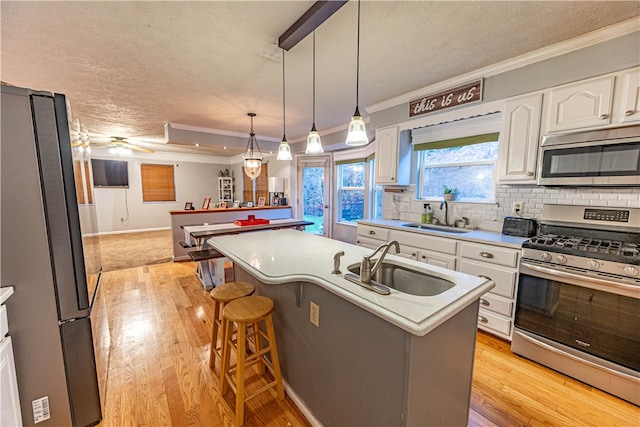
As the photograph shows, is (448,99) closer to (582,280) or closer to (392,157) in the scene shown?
(392,157)

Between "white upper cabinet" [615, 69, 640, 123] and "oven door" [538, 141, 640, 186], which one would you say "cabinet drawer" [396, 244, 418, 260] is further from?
"white upper cabinet" [615, 69, 640, 123]

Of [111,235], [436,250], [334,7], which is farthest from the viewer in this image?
[111,235]

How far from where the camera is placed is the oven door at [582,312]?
162 centimetres

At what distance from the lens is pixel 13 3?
1.52m

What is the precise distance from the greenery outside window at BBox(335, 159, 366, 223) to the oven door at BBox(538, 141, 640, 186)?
9.39ft

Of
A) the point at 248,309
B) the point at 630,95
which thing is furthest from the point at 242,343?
the point at 630,95

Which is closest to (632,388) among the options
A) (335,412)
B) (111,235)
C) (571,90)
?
(335,412)

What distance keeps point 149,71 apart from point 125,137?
13.6 ft

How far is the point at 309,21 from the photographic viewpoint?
1592mm

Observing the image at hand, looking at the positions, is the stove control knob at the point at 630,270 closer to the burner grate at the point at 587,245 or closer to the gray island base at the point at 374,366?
the burner grate at the point at 587,245

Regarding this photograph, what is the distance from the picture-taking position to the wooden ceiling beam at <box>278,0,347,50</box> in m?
1.46

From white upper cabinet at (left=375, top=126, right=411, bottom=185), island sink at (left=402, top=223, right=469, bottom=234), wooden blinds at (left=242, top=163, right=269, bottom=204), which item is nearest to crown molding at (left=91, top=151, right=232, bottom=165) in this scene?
wooden blinds at (left=242, top=163, right=269, bottom=204)

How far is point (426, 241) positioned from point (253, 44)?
7.88ft

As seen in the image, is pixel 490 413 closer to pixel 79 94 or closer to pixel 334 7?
pixel 334 7
